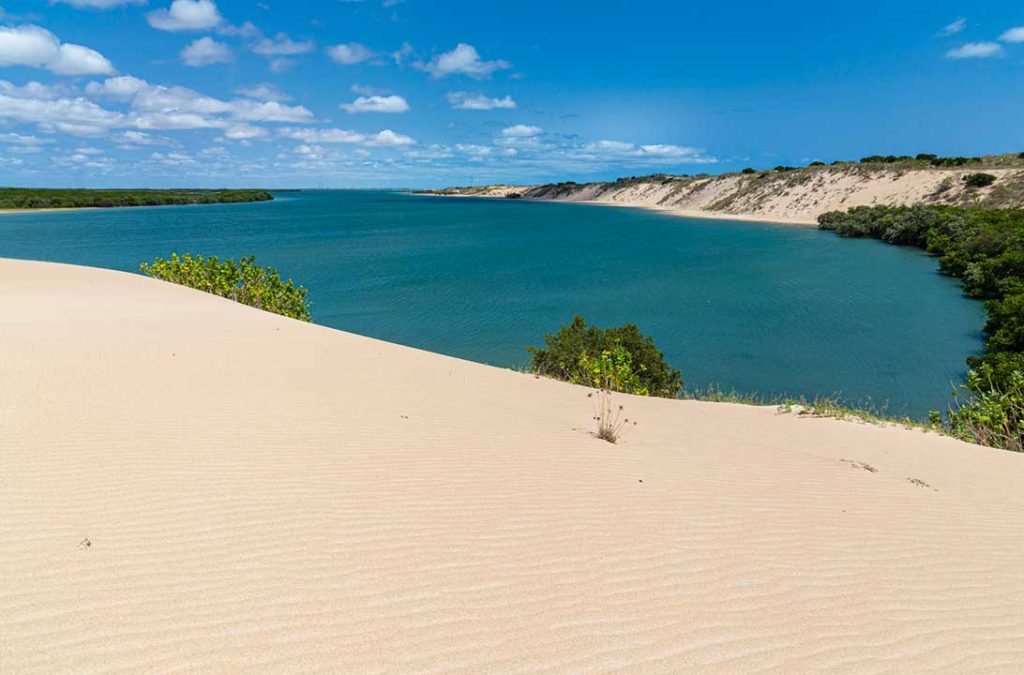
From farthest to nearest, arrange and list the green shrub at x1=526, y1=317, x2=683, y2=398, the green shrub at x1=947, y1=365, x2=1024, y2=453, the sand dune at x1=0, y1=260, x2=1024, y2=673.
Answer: the green shrub at x1=526, y1=317, x2=683, y2=398 → the green shrub at x1=947, y1=365, x2=1024, y2=453 → the sand dune at x1=0, y1=260, x2=1024, y2=673

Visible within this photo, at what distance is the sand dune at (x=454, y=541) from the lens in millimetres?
3000

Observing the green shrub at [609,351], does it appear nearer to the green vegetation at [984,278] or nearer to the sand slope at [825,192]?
the green vegetation at [984,278]

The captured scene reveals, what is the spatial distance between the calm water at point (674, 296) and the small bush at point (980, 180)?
52.4 feet

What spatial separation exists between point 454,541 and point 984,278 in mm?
32313

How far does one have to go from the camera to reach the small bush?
58844 millimetres

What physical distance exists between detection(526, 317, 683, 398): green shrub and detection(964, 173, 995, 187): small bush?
63733 mm

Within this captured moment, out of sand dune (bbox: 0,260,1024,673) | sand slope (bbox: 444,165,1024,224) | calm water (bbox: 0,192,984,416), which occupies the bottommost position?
calm water (bbox: 0,192,984,416)

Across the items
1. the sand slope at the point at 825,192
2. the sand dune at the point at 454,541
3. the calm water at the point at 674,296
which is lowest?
the calm water at the point at 674,296

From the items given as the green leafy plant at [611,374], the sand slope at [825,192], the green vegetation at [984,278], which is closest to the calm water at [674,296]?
the green vegetation at [984,278]

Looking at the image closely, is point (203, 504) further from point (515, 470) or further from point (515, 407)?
point (515, 407)

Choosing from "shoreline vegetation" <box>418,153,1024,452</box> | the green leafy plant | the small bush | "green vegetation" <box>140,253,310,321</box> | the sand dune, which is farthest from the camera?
the small bush

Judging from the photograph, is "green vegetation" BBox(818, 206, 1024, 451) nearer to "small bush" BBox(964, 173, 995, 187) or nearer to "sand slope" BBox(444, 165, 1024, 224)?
"sand slope" BBox(444, 165, 1024, 224)

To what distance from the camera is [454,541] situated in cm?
406

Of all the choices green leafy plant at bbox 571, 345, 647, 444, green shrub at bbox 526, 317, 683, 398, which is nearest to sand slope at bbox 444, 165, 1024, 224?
green shrub at bbox 526, 317, 683, 398
